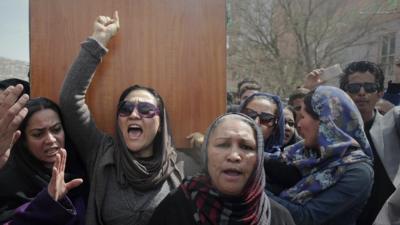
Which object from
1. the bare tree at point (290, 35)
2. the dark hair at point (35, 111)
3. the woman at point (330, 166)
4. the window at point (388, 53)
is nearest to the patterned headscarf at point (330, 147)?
the woman at point (330, 166)

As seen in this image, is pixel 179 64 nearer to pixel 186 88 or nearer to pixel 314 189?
pixel 186 88

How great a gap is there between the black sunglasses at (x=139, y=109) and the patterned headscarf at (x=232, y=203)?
528mm

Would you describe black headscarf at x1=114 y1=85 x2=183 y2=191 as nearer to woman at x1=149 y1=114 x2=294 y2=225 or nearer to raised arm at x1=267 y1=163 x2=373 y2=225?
woman at x1=149 y1=114 x2=294 y2=225

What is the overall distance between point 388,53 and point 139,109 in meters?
17.4

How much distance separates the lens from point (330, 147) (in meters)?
2.15

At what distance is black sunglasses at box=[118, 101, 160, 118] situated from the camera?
2.18 metres

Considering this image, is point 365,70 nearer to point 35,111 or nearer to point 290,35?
point 35,111

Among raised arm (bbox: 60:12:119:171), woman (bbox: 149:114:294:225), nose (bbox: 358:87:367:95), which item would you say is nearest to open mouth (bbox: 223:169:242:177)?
woman (bbox: 149:114:294:225)

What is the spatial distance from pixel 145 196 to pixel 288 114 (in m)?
1.89

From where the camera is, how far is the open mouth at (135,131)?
7.15ft

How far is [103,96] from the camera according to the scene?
241 cm

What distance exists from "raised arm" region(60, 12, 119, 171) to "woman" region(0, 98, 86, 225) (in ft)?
0.26

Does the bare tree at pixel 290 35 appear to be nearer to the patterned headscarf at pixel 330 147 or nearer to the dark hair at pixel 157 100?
the patterned headscarf at pixel 330 147

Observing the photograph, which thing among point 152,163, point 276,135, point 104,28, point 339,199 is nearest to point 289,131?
point 276,135
